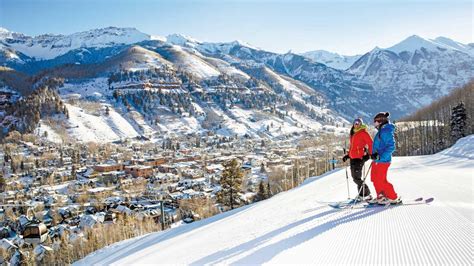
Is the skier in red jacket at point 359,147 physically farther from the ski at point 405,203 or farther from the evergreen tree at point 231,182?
the evergreen tree at point 231,182

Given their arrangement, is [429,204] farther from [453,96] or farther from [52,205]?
[453,96]

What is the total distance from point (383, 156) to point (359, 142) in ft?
2.04

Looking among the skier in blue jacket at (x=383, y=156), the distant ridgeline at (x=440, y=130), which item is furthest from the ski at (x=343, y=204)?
the distant ridgeline at (x=440, y=130)

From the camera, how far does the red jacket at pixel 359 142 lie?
7050 mm

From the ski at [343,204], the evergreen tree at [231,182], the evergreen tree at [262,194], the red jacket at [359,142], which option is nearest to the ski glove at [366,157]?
the red jacket at [359,142]

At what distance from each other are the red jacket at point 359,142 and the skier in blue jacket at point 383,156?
22 centimetres

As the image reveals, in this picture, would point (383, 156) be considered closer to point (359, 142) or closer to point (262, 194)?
point (359, 142)

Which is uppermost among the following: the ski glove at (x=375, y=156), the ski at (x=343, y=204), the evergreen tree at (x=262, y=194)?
the ski glove at (x=375, y=156)

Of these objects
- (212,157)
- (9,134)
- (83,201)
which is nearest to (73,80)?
(9,134)

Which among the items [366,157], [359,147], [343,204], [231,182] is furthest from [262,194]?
[366,157]

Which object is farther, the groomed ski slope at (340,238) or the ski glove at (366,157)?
the ski glove at (366,157)

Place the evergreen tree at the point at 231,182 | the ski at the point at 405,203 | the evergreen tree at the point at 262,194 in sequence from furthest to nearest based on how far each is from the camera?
the evergreen tree at the point at 262,194, the evergreen tree at the point at 231,182, the ski at the point at 405,203

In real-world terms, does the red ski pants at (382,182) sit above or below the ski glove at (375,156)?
below

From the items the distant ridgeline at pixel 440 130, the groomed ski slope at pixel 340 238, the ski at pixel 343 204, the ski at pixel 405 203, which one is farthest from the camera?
the distant ridgeline at pixel 440 130
